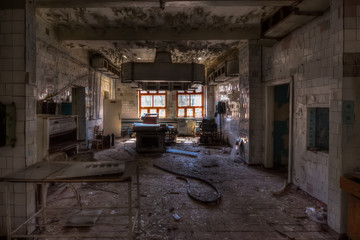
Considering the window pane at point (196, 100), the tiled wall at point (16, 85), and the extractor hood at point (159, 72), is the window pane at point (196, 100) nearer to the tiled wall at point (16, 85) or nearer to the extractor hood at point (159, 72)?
the extractor hood at point (159, 72)

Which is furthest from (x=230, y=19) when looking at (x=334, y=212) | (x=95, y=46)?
(x=334, y=212)

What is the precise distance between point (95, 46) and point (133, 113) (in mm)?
6929

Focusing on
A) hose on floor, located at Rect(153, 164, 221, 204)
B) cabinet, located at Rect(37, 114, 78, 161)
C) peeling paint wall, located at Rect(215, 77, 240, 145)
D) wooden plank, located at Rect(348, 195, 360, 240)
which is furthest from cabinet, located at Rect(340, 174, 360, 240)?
peeling paint wall, located at Rect(215, 77, 240, 145)

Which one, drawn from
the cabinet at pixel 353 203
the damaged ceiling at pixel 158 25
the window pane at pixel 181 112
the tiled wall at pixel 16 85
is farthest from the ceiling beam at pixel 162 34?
the window pane at pixel 181 112

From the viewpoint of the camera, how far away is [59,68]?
566 cm

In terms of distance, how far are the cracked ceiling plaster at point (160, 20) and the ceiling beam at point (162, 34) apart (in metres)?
0.09

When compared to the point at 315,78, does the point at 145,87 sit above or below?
above

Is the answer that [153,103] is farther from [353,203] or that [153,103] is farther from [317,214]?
[353,203]

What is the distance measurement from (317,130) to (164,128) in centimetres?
463

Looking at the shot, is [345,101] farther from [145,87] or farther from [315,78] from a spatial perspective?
[145,87]

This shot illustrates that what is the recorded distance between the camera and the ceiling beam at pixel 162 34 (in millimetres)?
5379

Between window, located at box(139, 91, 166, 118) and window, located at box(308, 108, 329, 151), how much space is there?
966 centimetres

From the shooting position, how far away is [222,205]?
3492 mm

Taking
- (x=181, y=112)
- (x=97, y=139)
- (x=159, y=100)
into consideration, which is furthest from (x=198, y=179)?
(x=159, y=100)
